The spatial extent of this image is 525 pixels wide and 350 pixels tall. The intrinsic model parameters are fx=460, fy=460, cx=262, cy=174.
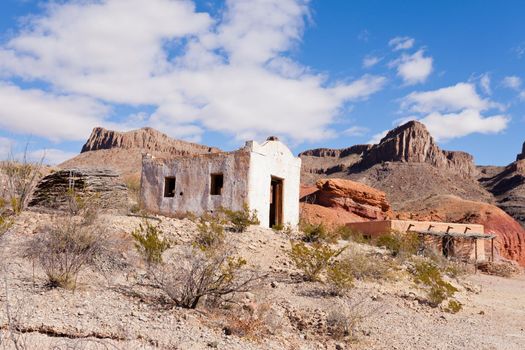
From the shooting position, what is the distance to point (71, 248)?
8.55 metres

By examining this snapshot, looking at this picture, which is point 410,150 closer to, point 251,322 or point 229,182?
point 229,182

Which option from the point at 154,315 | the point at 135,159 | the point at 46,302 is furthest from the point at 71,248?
the point at 135,159

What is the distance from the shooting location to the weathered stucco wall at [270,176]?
15758 mm

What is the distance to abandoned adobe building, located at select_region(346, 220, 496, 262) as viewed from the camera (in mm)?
25469

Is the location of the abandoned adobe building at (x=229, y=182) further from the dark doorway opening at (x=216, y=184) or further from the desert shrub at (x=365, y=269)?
the desert shrub at (x=365, y=269)

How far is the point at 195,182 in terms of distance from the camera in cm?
1659

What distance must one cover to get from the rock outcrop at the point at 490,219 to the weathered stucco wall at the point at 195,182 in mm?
21204

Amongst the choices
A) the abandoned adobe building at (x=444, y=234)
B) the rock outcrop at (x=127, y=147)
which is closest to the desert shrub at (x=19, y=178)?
the abandoned adobe building at (x=444, y=234)

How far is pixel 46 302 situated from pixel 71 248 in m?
2.40

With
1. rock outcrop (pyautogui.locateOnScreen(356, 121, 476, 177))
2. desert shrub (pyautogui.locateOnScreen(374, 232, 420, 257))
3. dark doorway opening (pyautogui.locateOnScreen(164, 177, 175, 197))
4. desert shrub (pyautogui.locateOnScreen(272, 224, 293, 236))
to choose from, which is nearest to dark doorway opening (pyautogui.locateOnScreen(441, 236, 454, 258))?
desert shrub (pyautogui.locateOnScreen(374, 232, 420, 257))

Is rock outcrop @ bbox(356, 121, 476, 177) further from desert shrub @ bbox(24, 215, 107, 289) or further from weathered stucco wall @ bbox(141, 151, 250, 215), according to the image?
desert shrub @ bbox(24, 215, 107, 289)

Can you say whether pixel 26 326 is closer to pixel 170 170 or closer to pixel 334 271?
pixel 334 271

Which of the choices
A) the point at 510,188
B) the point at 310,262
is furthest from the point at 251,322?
the point at 510,188

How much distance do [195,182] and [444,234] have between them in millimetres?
15810
